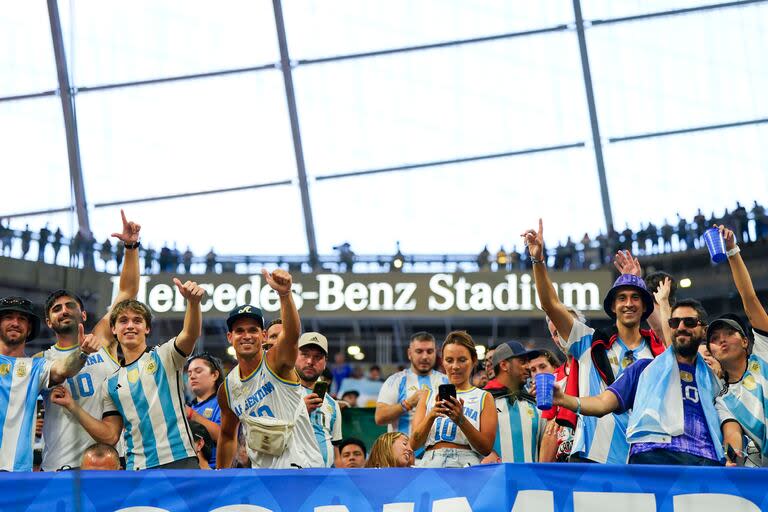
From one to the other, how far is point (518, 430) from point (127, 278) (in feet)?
7.91

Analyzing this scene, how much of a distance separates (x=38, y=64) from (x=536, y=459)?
1314cm

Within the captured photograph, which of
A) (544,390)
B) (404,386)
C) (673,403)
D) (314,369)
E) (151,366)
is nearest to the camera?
(544,390)

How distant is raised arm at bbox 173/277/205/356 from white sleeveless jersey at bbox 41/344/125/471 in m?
0.47

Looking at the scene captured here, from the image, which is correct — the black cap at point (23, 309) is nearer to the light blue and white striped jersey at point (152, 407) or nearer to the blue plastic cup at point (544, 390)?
the light blue and white striped jersey at point (152, 407)

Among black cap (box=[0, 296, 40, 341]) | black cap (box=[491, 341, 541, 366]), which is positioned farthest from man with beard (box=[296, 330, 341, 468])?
black cap (box=[0, 296, 40, 341])

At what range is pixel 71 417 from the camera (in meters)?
5.46

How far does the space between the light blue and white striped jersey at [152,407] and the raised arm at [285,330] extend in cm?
60

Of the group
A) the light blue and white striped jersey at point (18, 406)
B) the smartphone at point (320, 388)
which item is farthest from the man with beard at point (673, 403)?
the light blue and white striped jersey at point (18, 406)

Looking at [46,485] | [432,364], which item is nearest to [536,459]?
[432,364]

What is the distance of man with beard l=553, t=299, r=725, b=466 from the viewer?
4.77m

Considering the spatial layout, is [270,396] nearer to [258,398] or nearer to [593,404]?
[258,398]

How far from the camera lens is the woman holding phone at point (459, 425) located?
5.66 m

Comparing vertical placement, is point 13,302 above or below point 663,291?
above

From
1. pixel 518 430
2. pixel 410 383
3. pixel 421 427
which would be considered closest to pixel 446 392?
pixel 421 427
